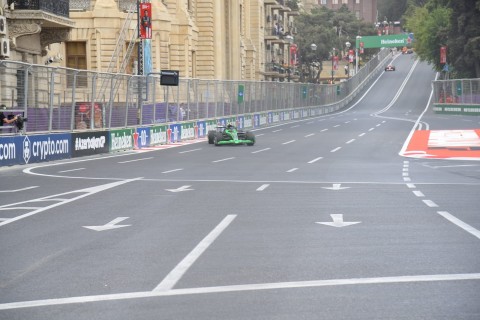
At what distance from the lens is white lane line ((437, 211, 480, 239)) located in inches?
476

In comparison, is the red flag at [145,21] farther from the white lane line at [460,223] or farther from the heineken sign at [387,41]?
the heineken sign at [387,41]

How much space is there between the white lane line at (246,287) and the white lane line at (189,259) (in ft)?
0.82

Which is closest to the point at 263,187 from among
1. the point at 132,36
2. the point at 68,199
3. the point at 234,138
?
the point at 68,199

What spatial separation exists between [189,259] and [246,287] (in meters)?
1.80

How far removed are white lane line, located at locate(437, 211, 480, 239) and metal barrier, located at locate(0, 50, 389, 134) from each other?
15420 mm

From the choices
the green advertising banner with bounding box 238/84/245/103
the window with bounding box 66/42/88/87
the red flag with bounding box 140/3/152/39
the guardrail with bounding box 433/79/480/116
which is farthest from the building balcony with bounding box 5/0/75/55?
the guardrail with bounding box 433/79/480/116

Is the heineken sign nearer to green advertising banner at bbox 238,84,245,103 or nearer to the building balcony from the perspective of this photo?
green advertising banner at bbox 238,84,245,103

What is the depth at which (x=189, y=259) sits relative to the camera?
9969 millimetres

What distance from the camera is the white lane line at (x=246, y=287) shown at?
7.75 metres

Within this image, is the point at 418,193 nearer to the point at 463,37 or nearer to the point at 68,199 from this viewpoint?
the point at 68,199

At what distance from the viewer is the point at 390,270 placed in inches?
359

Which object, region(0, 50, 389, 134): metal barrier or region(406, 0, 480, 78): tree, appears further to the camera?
region(406, 0, 480, 78): tree

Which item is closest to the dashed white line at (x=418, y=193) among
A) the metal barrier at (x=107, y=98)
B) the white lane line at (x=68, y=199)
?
the white lane line at (x=68, y=199)

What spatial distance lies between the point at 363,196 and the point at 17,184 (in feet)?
25.8
